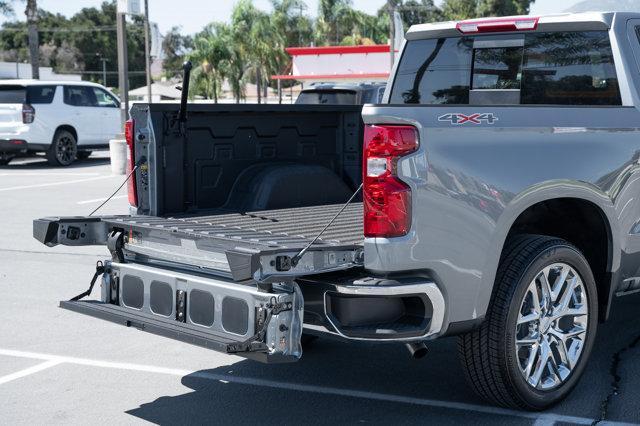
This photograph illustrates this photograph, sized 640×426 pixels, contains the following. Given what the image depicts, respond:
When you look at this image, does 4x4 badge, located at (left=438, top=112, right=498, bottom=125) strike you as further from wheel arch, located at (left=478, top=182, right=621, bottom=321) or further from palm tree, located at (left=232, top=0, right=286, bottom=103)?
palm tree, located at (left=232, top=0, right=286, bottom=103)

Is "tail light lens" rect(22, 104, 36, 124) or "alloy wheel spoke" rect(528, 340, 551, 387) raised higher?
"tail light lens" rect(22, 104, 36, 124)

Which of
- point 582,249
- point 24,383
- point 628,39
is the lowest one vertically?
point 24,383

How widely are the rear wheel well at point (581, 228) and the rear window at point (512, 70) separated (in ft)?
2.05

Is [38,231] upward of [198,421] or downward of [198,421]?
upward

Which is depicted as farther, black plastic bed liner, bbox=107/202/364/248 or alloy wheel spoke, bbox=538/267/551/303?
alloy wheel spoke, bbox=538/267/551/303

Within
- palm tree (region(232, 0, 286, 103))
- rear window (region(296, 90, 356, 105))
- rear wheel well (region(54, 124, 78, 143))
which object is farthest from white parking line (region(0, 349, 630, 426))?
palm tree (region(232, 0, 286, 103))

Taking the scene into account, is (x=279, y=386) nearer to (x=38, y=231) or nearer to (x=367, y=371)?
(x=367, y=371)

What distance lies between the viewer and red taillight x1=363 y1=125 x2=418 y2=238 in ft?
13.5

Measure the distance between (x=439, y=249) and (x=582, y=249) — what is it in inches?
59.4

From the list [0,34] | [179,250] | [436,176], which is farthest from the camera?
[0,34]

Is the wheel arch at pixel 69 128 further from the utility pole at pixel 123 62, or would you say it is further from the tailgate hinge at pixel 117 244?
the tailgate hinge at pixel 117 244

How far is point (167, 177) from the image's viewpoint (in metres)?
5.32

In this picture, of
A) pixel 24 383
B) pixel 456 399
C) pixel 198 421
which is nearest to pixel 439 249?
pixel 456 399

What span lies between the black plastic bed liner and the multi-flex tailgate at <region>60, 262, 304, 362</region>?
0.22 m
